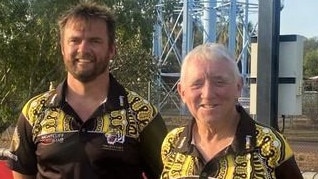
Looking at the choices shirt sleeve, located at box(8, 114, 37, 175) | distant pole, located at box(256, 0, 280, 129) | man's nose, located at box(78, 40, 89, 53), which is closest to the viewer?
man's nose, located at box(78, 40, 89, 53)

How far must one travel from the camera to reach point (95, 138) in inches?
118

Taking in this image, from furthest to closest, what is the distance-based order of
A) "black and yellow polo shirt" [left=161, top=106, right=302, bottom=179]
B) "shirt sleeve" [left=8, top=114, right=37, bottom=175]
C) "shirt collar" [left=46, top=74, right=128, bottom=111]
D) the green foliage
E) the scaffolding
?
1. the scaffolding
2. the green foliage
3. "shirt sleeve" [left=8, top=114, right=37, bottom=175]
4. "shirt collar" [left=46, top=74, right=128, bottom=111]
5. "black and yellow polo shirt" [left=161, top=106, right=302, bottom=179]

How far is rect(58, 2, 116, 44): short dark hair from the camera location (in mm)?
3000

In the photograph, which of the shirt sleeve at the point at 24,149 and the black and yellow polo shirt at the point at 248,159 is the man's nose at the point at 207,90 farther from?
the shirt sleeve at the point at 24,149

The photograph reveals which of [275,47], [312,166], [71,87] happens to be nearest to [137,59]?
[312,166]

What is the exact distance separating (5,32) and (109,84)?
543 centimetres

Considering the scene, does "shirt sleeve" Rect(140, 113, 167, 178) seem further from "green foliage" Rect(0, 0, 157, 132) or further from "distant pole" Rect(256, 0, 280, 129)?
"green foliage" Rect(0, 0, 157, 132)

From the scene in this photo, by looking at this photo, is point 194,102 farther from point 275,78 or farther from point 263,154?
point 275,78

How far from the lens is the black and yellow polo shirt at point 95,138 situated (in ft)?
9.73

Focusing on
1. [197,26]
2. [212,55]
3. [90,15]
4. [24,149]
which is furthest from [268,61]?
[197,26]

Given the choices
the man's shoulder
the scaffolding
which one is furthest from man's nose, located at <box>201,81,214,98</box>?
the scaffolding

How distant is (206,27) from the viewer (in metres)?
32.7

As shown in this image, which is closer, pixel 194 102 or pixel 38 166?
pixel 194 102

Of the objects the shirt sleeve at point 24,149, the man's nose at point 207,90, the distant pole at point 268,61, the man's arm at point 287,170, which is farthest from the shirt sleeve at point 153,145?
the distant pole at point 268,61
